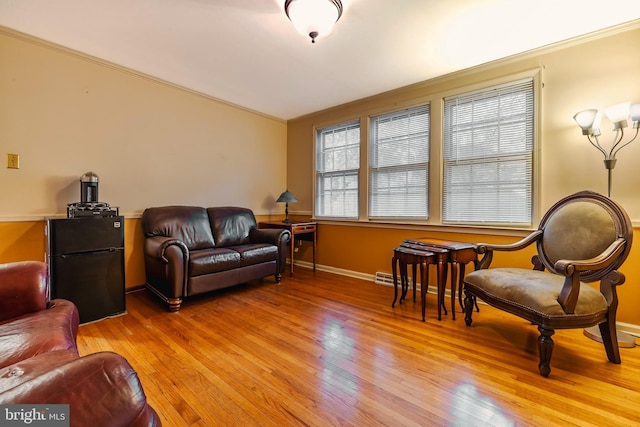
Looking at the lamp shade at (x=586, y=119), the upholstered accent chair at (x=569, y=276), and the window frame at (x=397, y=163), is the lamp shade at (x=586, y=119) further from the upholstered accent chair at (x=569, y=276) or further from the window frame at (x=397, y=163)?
the window frame at (x=397, y=163)

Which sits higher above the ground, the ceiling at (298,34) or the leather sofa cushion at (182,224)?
the ceiling at (298,34)

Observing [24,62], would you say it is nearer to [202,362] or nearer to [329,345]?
[202,362]

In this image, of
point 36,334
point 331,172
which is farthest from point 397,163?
point 36,334

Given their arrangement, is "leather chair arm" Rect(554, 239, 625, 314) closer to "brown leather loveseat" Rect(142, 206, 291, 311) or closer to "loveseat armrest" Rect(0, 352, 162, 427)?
"loveseat armrest" Rect(0, 352, 162, 427)

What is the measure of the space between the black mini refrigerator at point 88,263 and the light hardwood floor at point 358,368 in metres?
0.20

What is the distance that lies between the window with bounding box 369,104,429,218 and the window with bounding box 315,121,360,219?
0.27m

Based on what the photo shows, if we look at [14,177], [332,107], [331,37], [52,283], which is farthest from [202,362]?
[332,107]

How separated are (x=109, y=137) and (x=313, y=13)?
238cm

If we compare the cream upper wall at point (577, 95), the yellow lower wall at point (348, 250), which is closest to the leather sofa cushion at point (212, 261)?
the yellow lower wall at point (348, 250)

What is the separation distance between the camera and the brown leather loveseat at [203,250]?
8.18ft

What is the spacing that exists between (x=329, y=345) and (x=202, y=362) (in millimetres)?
837

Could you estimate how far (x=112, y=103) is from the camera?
2779 millimetres

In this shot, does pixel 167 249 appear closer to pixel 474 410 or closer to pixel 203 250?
pixel 203 250

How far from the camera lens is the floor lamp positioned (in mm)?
1940
